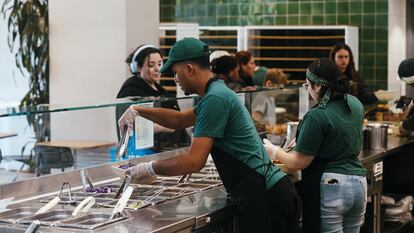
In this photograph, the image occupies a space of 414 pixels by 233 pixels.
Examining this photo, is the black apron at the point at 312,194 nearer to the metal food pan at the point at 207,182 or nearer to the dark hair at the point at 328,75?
the dark hair at the point at 328,75

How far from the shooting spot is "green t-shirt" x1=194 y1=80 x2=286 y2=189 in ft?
11.2

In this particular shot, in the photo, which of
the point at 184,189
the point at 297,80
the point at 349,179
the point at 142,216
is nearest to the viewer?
the point at 142,216

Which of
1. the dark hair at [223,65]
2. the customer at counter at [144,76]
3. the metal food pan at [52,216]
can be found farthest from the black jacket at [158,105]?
the dark hair at [223,65]

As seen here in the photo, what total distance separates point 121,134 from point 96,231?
3.66ft

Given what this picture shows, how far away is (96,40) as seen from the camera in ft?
21.9

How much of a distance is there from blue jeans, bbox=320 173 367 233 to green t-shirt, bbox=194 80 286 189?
71 cm

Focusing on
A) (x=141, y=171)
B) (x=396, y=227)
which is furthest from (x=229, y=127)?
(x=396, y=227)

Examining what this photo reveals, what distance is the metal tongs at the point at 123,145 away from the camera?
13.3ft

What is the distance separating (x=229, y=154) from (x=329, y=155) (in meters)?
0.89

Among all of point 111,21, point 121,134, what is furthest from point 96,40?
point 121,134

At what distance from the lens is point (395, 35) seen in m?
11.5

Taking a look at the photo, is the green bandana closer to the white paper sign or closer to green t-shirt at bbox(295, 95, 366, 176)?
green t-shirt at bbox(295, 95, 366, 176)

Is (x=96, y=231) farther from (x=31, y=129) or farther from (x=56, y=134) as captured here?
(x=56, y=134)

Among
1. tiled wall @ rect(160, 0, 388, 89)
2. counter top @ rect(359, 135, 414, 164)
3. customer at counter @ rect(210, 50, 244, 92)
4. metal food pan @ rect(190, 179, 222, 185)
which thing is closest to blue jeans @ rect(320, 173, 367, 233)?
metal food pan @ rect(190, 179, 222, 185)
